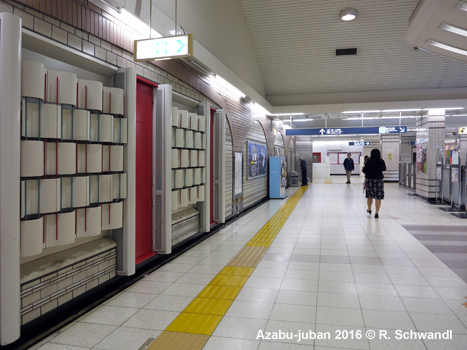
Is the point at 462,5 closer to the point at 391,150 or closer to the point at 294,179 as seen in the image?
the point at 294,179

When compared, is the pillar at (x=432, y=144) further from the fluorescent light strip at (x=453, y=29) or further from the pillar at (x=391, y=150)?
the pillar at (x=391, y=150)

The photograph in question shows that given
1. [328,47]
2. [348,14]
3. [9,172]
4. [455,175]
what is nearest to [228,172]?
[348,14]

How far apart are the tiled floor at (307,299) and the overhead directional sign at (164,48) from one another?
2.41 metres

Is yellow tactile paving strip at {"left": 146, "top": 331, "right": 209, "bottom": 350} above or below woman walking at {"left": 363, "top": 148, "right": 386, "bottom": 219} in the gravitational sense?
below

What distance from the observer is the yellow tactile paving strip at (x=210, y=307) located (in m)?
2.54

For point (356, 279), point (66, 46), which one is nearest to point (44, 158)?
point (66, 46)

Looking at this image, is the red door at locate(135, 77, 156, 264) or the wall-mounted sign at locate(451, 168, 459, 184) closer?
the red door at locate(135, 77, 156, 264)

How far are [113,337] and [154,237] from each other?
1877mm

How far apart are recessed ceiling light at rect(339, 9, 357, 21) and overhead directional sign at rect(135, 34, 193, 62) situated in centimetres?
541

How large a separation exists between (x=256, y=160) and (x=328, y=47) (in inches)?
141

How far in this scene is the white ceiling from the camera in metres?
5.84

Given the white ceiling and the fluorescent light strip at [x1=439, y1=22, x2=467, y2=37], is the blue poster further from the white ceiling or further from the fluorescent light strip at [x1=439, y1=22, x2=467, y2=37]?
the fluorescent light strip at [x1=439, y1=22, x2=467, y2=37]

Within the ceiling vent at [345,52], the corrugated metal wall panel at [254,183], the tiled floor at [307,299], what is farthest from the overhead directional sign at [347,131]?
the tiled floor at [307,299]

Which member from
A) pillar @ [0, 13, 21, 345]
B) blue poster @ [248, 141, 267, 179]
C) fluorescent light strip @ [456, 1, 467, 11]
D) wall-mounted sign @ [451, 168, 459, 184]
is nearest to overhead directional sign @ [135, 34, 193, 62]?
pillar @ [0, 13, 21, 345]
